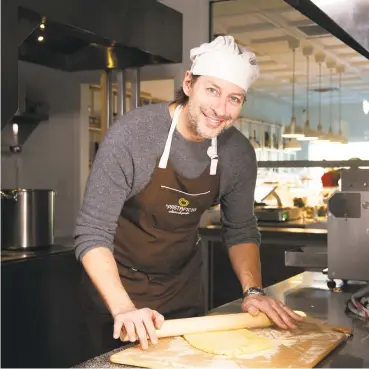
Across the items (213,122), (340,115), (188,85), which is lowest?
(213,122)

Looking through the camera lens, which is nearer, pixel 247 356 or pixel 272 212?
pixel 247 356

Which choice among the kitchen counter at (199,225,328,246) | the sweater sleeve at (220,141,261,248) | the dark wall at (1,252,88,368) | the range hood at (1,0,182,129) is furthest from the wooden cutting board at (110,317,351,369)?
the kitchen counter at (199,225,328,246)

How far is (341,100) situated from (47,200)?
2616mm

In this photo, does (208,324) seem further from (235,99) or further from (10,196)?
(10,196)

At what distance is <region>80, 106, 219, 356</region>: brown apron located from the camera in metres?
1.79

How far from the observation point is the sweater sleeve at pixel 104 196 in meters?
1.57

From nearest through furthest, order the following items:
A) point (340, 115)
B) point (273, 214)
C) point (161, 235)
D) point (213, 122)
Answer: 1. point (213, 122)
2. point (161, 235)
3. point (273, 214)
4. point (340, 115)

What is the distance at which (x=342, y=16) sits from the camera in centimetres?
149

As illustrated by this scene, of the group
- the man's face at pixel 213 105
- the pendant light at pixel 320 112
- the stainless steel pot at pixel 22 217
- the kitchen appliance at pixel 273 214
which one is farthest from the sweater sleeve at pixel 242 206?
the pendant light at pixel 320 112

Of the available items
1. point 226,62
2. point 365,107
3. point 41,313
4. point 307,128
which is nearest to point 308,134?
point 307,128

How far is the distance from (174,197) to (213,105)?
1.07ft

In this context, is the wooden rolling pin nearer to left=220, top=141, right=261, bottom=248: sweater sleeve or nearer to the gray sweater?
the gray sweater

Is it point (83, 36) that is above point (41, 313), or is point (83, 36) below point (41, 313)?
above

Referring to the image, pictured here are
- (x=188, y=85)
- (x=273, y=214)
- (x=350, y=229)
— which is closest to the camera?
(x=188, y=85)
